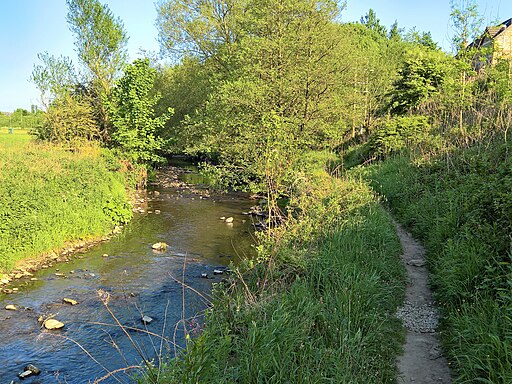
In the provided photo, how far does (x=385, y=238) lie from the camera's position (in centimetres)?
843

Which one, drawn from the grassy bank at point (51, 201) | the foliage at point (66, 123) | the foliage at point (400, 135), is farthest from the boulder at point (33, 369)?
the foliage at point (66, 123)

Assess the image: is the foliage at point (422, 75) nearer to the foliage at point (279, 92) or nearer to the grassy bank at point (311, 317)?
the foliage at point (279, 92)

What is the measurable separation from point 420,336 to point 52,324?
695 centimetres

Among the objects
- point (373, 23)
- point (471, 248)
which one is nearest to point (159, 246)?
point (471, 248)

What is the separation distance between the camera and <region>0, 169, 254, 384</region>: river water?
678 cm

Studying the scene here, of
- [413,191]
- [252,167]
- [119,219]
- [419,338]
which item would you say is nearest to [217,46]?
[252,167]

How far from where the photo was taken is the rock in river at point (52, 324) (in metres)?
7.97

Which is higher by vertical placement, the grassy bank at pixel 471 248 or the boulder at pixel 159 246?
the grassy bank at pixel 471 248

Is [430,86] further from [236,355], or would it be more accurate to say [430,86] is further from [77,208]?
[236,355]

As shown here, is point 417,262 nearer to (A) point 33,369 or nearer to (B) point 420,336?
(B) point 420,336

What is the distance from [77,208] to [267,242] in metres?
9.00

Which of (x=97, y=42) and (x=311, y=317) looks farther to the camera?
(x=97, y=42)

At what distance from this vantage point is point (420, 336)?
554 cm

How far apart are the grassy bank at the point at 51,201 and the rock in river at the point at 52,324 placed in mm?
3804
